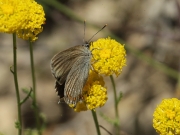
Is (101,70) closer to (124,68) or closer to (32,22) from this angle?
(32,22)

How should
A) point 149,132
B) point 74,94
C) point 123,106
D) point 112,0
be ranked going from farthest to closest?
1. point 112,0
2. point 123,106
3. point 149,132
4. point 74,94

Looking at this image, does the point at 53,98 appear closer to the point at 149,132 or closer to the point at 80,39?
the point at 80,39

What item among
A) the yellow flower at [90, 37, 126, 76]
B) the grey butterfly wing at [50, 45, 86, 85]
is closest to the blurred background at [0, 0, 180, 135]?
the yellow flower at [90, 37, 126, 76]

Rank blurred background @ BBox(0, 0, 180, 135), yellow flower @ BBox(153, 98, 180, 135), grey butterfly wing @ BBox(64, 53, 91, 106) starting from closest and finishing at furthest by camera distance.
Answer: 1. yellow flower @ BBox(153, 98, 180, 135)
2. grey butterfly wing @ BBox(64, 53, 91, 106)
3. blurred background @ BBox(0, 0, 180, 135)

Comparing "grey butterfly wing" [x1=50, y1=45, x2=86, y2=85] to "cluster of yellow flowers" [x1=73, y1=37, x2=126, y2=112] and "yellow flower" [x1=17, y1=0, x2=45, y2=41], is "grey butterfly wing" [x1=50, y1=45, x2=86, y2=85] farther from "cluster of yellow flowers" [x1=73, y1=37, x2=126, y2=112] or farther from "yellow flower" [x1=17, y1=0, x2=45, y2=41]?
"yellow flower" [x1=17, y1=0, x2=45, y2=41]

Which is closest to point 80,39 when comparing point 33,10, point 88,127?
point 88,127

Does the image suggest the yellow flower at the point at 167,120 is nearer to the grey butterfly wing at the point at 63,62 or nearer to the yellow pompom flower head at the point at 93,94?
the yellow pompom flower head at the point at 93,94
